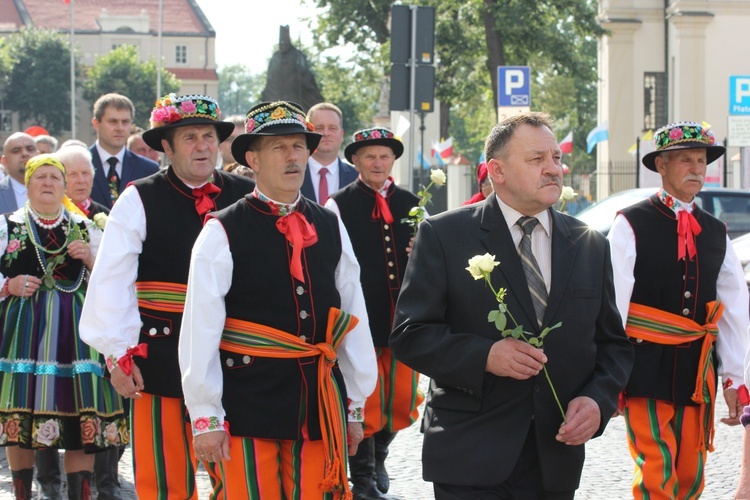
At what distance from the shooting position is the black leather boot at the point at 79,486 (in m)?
6.66

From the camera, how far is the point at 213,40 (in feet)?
335

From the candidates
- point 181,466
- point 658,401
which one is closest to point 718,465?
point 658,401

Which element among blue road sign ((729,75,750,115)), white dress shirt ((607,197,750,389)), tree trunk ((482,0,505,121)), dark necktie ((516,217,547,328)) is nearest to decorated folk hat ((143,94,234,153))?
dark necktie ((516,217,547,328))

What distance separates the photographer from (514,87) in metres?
17.1

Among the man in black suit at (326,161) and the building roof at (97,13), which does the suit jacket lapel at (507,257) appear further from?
the building roof at (97,13)

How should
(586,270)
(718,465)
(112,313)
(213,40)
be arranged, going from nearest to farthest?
1. (586,270)
2. (112,313)
3. (718,465)
4. (213,40)

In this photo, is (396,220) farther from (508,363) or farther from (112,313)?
(508,363)

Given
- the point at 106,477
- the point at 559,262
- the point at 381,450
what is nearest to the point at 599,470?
the point at 381,450

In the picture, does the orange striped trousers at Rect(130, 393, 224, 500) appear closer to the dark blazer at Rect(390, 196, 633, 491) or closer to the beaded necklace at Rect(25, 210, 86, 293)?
the dark blazer at Rect(390, 196, 633, 491)

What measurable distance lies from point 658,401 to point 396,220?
2.26 meters

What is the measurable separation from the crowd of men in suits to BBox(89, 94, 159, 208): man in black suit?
2.74 metres

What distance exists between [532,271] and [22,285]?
139 inches

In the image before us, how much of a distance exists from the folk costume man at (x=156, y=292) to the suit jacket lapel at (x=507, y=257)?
5.47 feet

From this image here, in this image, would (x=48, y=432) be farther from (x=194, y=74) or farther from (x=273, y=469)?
(x=194, y=74)
